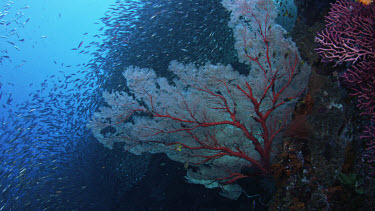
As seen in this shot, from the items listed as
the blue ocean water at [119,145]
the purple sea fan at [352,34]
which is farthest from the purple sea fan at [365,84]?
the blue ocean water at [119,145]

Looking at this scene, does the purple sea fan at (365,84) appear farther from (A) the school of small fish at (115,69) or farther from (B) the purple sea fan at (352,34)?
(A) the school of small fish at (115,69)

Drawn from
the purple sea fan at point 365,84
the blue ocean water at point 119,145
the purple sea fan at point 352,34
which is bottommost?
the blue ocean water at point 119,145

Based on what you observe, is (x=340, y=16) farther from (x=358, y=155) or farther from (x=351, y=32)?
(x=358, y=155)

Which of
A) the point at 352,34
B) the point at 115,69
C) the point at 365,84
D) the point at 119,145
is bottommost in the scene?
the point at 119,145

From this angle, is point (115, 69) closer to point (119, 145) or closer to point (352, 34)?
point (119, 145)

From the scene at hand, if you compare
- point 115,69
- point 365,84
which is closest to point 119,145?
point 115,69

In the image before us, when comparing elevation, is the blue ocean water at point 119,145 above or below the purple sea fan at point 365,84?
below

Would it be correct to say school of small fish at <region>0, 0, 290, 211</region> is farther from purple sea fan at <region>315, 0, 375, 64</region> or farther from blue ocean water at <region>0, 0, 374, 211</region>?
purple sea fan at <region>315, 0, 375, 64</region>

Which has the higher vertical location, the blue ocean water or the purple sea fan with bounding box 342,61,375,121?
the purple sea fan with bounding box 342,61,375,121

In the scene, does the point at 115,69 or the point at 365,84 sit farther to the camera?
the point at 115,69

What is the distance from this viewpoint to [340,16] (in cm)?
307

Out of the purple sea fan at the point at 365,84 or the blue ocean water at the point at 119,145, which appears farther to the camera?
the blue ocean water at the point at 119,145

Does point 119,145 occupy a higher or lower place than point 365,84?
lower

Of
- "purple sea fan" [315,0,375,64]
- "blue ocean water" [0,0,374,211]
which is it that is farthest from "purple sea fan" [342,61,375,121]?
"blue ocean water" [0,0,374,211]
